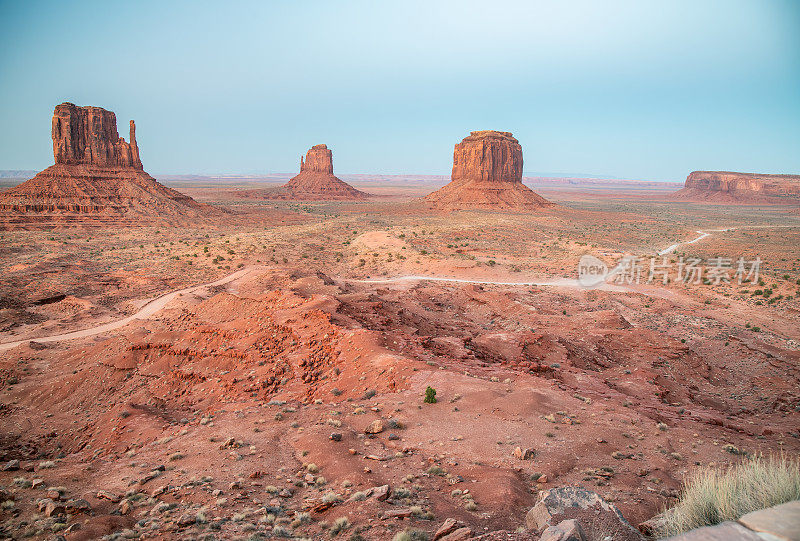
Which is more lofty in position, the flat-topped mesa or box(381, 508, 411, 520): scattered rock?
the flat-topped mesa

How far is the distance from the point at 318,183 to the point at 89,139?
80444 millimetres

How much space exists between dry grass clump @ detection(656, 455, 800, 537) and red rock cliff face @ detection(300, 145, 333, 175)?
158 meters

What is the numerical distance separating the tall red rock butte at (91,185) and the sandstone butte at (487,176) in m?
52.7

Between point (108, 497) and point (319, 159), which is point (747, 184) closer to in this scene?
point (319, 159)

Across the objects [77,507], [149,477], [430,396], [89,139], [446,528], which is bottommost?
[149,477]

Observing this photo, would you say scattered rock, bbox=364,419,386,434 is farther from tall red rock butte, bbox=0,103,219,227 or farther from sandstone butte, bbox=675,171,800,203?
sandstone butte, bbox=675,171,800,203

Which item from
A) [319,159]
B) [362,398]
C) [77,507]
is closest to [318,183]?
[319,159]

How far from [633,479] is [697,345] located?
54.2ft

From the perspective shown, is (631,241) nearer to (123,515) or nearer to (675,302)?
(675,302)

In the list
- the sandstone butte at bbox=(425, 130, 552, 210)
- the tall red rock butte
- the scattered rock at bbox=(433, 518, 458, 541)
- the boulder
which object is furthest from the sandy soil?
the sandstone butte at bbox=(425, 130, 552, 210)

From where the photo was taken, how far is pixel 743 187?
14800 cm

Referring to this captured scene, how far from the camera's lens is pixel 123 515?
659cm

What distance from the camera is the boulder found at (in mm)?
5176

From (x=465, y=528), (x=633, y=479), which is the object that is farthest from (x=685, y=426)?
(x=465, y=528)
